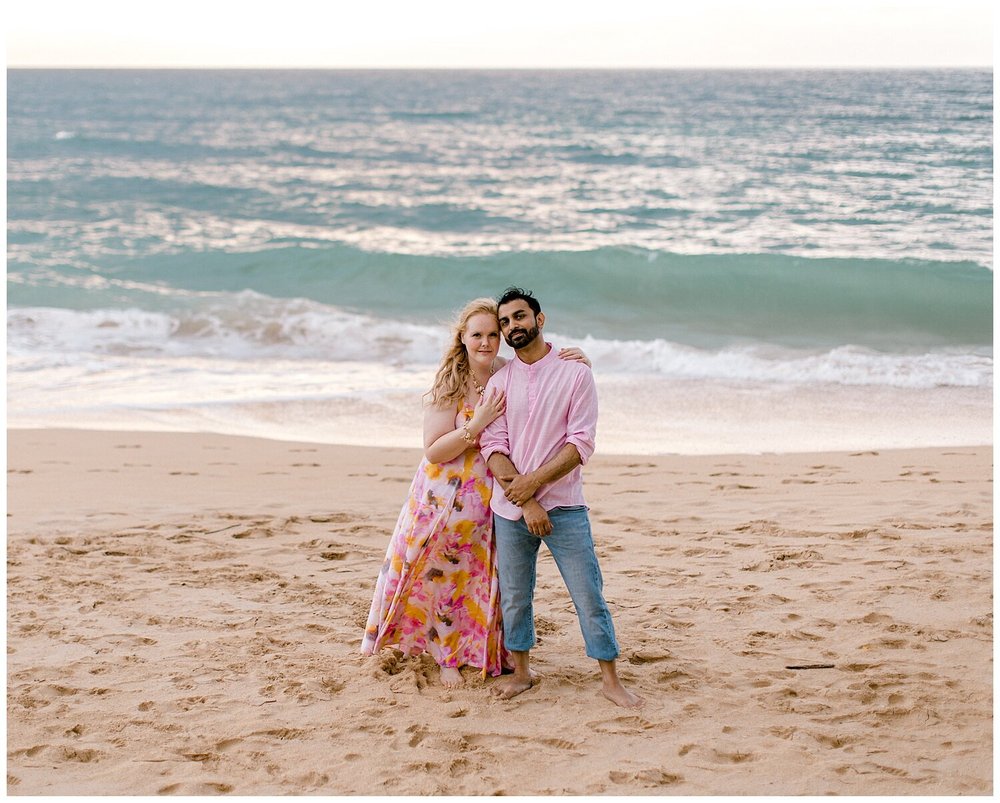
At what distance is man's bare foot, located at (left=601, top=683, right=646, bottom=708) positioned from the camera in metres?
4.11

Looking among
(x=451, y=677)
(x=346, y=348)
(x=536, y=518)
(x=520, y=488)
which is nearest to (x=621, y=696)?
(x=451, y=677)

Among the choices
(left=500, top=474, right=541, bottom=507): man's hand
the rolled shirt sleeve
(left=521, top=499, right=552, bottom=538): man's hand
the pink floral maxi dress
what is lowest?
the pink floral maxi dress

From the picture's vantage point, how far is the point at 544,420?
391 cm

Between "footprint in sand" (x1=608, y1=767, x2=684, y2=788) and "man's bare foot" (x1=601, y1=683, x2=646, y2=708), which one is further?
"man's bare foot" (x1=601, y1=683, x2=646, y2=708)

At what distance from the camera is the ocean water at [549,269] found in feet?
34.8

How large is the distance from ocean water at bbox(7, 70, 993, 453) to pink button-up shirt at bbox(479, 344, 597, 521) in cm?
506

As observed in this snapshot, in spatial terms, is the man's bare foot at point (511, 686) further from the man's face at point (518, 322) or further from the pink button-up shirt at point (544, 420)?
the man's face at point (518, 322)

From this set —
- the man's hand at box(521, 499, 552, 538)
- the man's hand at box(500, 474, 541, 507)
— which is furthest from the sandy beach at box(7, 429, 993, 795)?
the man's hand at box(500, 474, 541, 507)

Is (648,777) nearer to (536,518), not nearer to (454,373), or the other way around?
(536,518)

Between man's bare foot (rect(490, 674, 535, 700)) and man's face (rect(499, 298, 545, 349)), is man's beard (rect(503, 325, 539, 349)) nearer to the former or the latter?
man's face (rect(499, 298, 545, 349))

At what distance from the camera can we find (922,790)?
11.3ft

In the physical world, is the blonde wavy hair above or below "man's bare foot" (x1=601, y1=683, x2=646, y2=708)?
above

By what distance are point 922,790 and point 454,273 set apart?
16897mm

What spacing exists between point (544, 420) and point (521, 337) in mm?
324
